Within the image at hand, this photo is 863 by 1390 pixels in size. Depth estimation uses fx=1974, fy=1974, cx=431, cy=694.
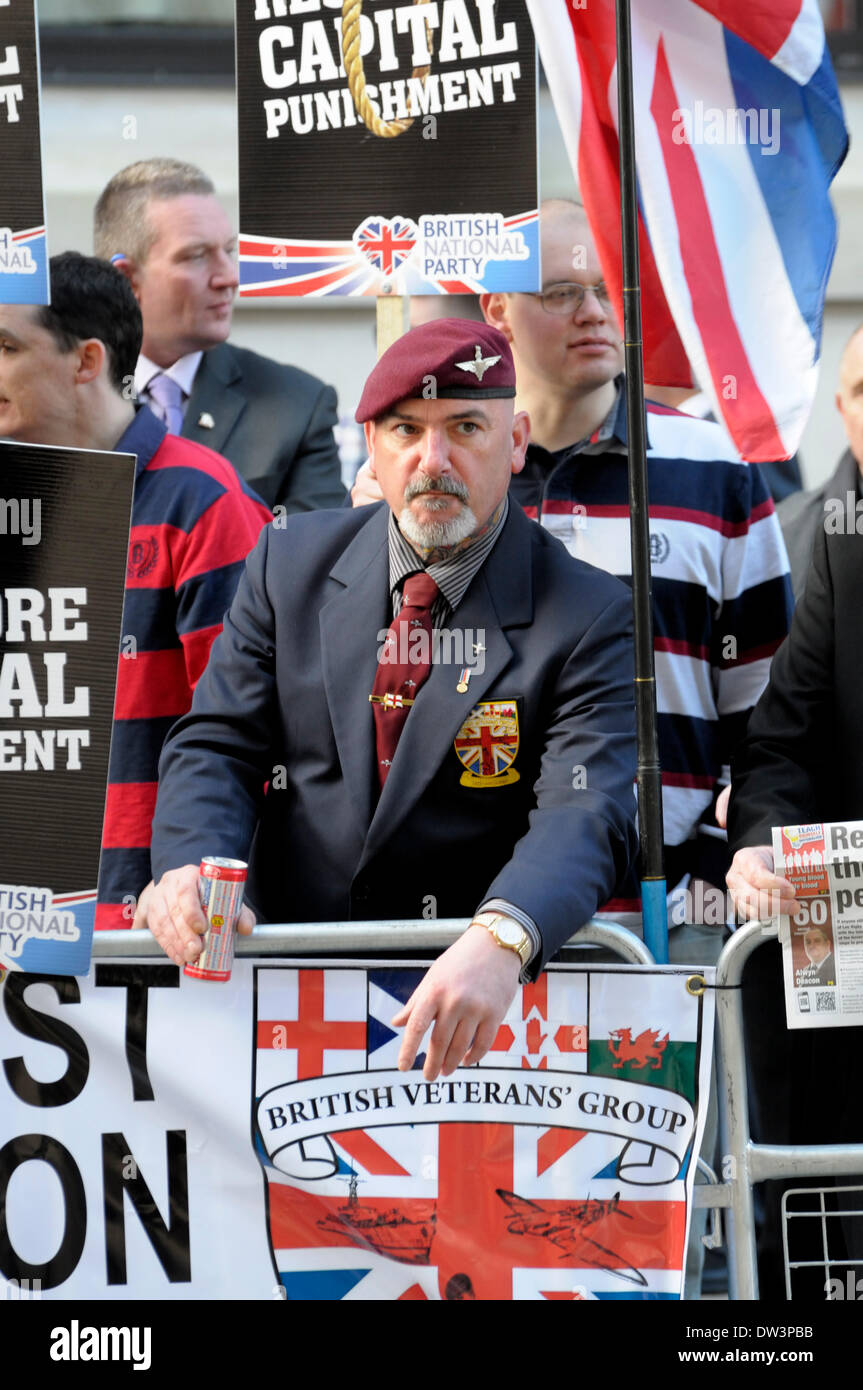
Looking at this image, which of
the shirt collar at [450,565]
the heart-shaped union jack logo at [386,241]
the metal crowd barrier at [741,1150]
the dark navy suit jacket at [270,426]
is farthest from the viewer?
the dark navy suit jacket at [270,426]

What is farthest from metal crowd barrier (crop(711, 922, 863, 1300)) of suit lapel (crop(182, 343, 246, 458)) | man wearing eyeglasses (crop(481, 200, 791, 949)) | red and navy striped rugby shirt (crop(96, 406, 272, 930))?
suit lapel (crop(182, 343, 246, 458))

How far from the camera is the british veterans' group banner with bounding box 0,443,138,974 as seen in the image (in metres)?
3.62

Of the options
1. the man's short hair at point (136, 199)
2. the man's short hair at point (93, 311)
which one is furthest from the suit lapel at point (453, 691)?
the man's short hair at point (136, 199)

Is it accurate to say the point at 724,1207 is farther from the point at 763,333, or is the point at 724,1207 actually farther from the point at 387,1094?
the point at 763,333

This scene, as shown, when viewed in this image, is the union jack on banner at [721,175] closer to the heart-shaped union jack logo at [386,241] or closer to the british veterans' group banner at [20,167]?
the heart-shaped union jack logo at [386,241]

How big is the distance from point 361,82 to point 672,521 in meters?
1.16

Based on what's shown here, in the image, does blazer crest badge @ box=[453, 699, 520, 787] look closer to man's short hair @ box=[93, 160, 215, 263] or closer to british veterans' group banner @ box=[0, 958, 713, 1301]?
british veterans' group banner @ box=[0, 958, 713, 1301]

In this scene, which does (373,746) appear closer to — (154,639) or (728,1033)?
(154,639)

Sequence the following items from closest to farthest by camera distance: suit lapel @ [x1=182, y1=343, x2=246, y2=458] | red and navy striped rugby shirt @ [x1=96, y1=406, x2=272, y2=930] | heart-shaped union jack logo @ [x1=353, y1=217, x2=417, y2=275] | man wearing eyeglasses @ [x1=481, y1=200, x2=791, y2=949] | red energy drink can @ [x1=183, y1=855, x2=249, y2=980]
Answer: red energy drink can @ [x1=183, y1=855, x2=249, y2=980]
red and navy striped rugby shirt @ [x1=96, y1=406, x2=272, y2=930]
heart-shaped union jack logo @ [x1=353, y1=217, x2=417, y2=275]
man wearing eyeglasses @ [x1=481, y1=200, x2=791, y2=949]
suit lapel @ [x1=182, y1=343, x2=246, y2=458]

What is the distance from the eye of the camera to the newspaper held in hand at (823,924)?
11.3ft

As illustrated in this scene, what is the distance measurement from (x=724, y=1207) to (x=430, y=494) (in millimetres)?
1393

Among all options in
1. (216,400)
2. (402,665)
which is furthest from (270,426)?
(402,665)

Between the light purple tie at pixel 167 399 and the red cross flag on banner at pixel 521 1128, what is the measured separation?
2.40m

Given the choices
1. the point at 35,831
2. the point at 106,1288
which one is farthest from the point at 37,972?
the point at 106,1288
